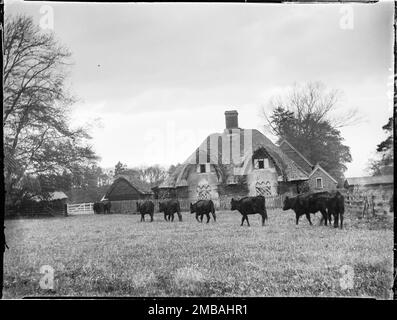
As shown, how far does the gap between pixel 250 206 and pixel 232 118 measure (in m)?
1.09

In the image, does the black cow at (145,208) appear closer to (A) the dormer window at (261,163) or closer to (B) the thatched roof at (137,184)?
(B) the thatched roof at (137,184)

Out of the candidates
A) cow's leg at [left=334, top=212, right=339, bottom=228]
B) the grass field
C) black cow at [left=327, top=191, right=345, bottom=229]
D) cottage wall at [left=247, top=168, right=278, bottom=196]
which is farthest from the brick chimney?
cow's leg at [left=334, top=212, right=339, bottom=228]

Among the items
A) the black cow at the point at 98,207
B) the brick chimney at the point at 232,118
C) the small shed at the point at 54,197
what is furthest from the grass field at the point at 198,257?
the brick chimney at the point at 232,118

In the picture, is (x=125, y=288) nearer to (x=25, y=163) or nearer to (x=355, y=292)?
(x=25, y=163)

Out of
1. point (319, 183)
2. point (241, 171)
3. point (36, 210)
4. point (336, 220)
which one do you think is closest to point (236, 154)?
point (241, 171)

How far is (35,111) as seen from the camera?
16.6 ft

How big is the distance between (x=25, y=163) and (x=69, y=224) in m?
0.89

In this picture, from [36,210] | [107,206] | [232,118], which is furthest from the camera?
[107,206]

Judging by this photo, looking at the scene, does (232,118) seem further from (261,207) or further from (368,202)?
(368,202)

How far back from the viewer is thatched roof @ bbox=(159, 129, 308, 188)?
5.02 m

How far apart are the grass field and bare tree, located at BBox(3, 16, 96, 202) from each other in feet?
2.28

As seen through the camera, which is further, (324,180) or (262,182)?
(262,182)

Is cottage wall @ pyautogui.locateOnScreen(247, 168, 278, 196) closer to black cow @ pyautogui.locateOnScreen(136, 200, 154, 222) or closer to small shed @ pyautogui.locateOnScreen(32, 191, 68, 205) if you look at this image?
black cow @ pyautogui.locateOnScreen(136, 200, 154, 222)
